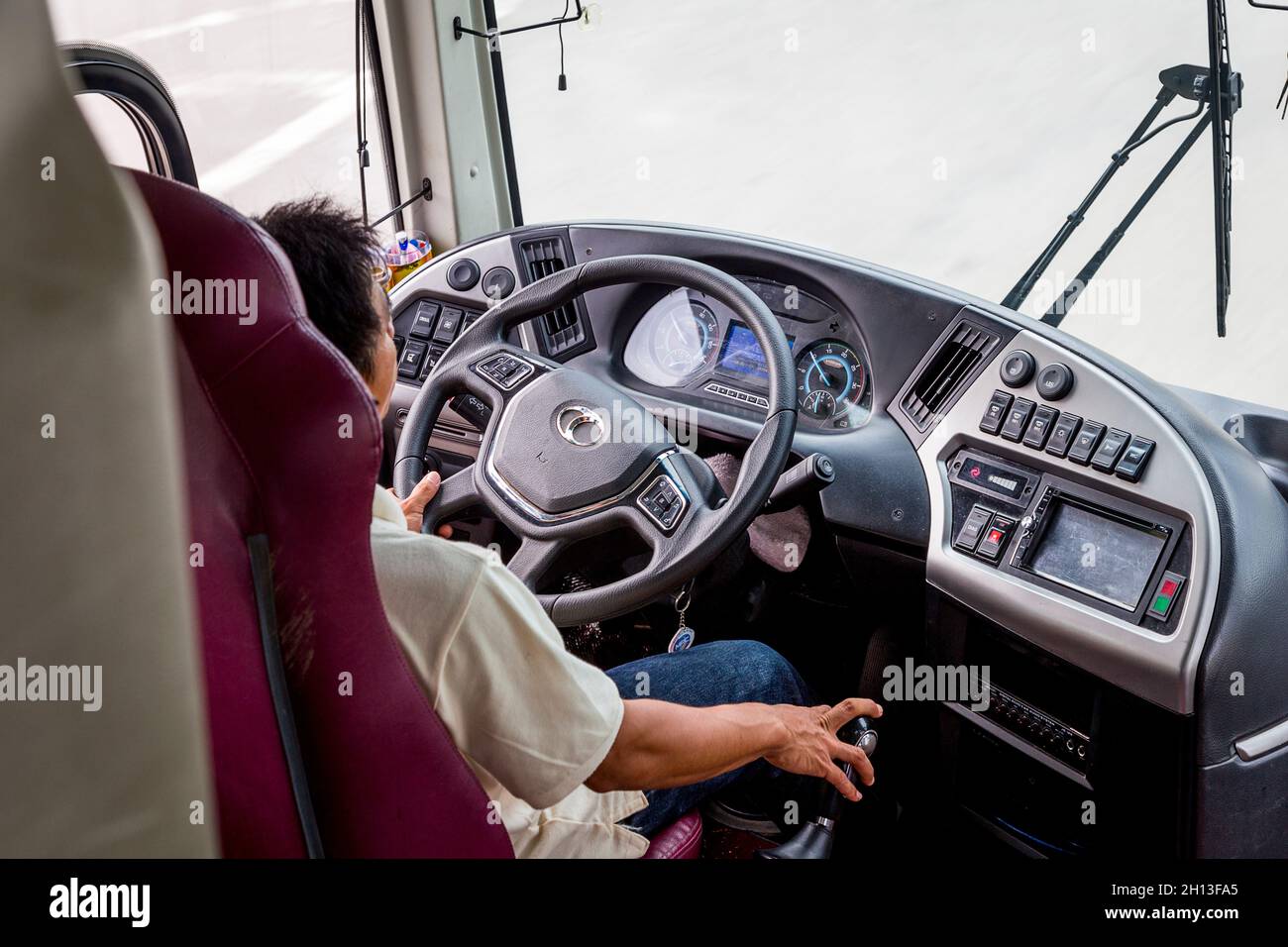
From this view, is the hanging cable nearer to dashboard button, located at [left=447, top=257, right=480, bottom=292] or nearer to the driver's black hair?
dashboard button, located at [left=447, top=257, right=480, bottom=292]

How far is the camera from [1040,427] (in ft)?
5.08

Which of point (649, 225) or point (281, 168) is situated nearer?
point (649, 225)

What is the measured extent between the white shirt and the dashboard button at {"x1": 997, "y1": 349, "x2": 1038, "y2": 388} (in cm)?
86

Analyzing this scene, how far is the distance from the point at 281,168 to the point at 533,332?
3.10 feet

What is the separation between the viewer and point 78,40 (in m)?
1.73

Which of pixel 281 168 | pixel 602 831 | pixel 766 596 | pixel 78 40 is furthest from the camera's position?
pixel 281 168

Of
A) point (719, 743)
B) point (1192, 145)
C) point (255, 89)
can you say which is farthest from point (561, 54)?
point (719, 743)

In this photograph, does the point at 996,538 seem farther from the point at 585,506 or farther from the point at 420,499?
the point at 420,499

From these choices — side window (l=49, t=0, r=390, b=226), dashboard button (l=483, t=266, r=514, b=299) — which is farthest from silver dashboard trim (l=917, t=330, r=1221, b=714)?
side window (l=49, t=0, r=390, b=226)

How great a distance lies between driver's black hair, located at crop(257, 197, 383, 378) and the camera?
1.02 m
